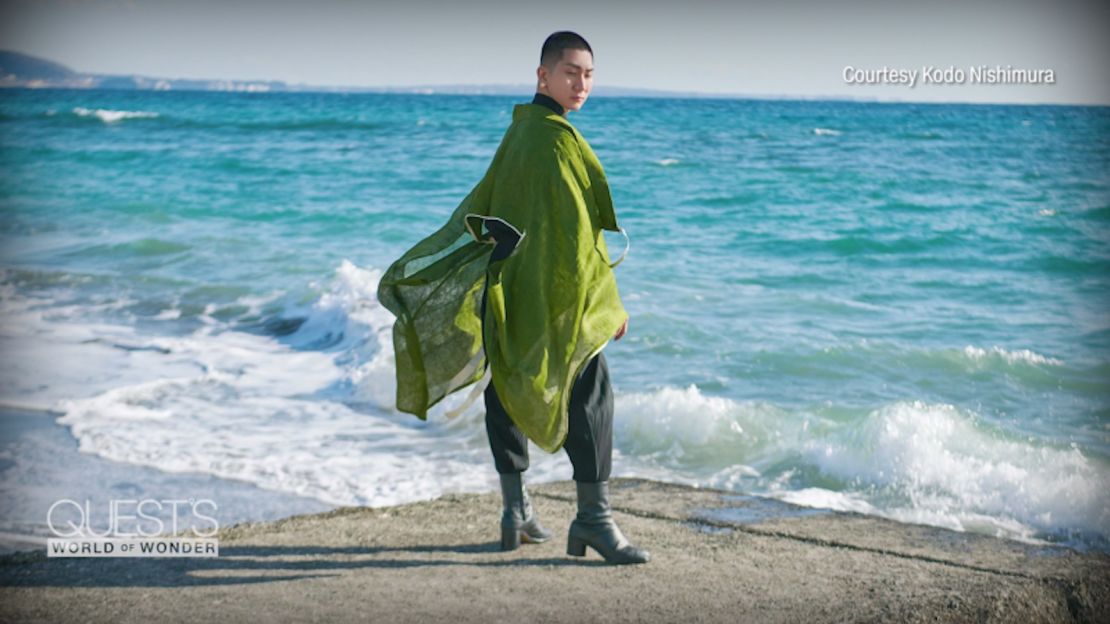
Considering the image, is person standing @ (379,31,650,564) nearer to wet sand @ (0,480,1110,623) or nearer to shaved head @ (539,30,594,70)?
shaved head @ (539,30,594,70)

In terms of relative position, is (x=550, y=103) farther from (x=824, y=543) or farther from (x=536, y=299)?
(x=824, y=543)

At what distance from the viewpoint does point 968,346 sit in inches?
393

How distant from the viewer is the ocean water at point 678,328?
6.77 m

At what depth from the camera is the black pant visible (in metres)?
3.78

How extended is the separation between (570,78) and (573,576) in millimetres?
1536

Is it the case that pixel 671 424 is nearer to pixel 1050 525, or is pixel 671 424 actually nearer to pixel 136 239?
pixel 1050 525

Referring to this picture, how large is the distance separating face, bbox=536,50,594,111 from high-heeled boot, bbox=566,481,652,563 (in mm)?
1219

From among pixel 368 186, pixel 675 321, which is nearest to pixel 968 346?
pixel 675 321

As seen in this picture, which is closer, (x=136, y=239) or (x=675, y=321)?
(x=675, y=321)

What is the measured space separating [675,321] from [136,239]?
29.1 feet

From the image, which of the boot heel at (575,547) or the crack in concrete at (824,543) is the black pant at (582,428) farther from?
the crack in concrete at (824,543)

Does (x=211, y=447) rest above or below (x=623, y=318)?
below

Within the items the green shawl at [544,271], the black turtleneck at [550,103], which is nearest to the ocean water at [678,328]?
the green shawl at [544,271]

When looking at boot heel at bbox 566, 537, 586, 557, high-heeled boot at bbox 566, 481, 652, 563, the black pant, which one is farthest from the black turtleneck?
boot heel at bbox 566, 537, 586, 557
